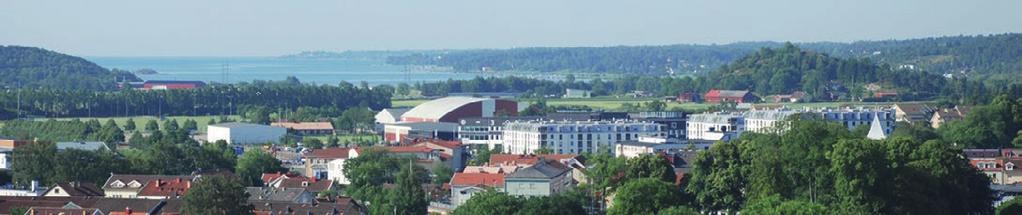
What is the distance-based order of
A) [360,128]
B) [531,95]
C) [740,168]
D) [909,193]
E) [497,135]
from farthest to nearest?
1. [531,95]
2. [360,128]
3. [497,135]
4. [740,168]
5. [909,193]

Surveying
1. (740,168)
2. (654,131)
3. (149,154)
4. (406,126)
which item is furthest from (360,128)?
(740,168)

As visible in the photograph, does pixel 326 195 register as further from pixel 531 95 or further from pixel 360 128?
pixel 531 95

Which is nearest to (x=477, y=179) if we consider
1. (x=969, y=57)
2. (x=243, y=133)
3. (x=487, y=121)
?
(x=487, y=121)

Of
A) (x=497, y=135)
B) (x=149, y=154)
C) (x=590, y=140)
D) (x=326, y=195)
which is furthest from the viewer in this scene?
(x=497, y=135)

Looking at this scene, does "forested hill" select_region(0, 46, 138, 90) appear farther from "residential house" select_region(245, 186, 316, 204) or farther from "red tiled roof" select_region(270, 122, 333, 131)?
"residential house" select_region(245, 186, 316, 204)

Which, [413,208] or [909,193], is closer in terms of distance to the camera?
[909,193]

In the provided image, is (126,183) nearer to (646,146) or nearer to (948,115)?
(646,146)
